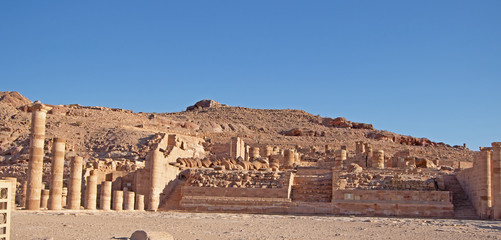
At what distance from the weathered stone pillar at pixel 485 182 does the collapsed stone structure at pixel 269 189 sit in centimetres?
4

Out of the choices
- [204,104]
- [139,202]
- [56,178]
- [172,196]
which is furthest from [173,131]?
[204,104]

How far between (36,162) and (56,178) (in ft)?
4.04

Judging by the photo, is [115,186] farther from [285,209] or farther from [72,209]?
[285,209]

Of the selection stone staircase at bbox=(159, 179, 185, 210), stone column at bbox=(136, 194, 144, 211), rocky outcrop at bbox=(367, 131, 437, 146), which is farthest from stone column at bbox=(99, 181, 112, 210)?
rocky outcrop at bbox=(367, 131, 437, 146)

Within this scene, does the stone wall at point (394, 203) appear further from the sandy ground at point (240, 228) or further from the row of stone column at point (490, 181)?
the sandy ground at point (240, 228)

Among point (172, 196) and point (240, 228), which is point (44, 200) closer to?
point (172, 196)

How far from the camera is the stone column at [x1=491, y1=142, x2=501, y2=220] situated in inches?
873

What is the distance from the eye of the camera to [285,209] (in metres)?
24.5

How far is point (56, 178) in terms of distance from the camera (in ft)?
81.7

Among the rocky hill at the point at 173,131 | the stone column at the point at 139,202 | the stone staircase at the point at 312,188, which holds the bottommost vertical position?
the stone column at the point at 139,202

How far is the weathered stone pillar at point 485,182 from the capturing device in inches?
892

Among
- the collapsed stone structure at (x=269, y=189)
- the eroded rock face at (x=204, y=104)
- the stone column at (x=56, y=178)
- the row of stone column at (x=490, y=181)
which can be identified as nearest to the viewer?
the row of stone column at (x=490, y=181)

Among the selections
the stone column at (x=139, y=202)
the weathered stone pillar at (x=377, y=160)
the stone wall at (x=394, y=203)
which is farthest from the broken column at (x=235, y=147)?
the stone wall at (x=394, y=203)

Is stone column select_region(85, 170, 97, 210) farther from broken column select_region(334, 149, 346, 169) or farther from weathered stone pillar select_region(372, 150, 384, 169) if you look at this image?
weathered stone pillar select_region(372, 150, 384, 169)
